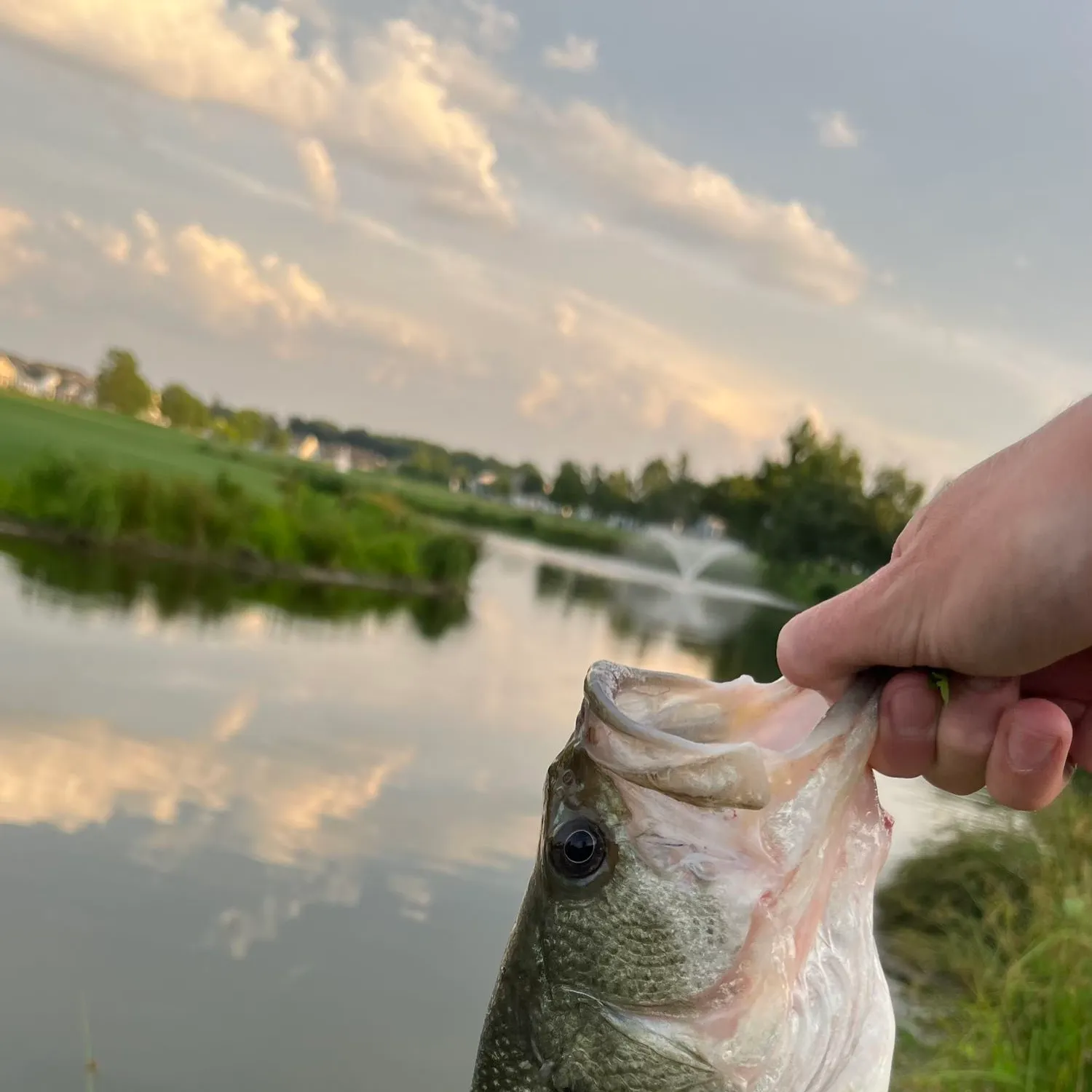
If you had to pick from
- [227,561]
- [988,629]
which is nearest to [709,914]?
[988,629]

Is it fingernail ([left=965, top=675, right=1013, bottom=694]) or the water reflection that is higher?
fingernail ([left=965, top=675, right=1013, bottom=694])

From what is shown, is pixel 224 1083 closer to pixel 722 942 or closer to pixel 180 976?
pixel 180 976

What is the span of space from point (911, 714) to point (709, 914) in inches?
17.7

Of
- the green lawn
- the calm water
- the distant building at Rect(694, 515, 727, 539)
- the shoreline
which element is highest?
the distant building at Rect(694, 515, 727, 539)

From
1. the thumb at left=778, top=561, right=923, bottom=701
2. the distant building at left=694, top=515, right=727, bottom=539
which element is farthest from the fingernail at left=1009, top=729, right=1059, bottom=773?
the distant building at left=694, top=515, right=727, bottom=539

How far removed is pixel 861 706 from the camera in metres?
1.57

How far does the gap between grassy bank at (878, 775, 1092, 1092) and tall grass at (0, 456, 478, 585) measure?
19358mm

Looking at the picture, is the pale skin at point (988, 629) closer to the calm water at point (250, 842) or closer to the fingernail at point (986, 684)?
the fingernail at point (986, 684)

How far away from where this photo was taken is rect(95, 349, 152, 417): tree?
241 ft

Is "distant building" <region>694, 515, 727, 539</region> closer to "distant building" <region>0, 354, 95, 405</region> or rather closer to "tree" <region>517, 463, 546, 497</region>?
"tree" <region>517, 463, 546, 497</region>

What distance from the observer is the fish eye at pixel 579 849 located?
5.04 ft

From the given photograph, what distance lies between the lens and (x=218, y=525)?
24984 millimetres

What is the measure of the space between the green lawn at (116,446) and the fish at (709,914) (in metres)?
26.5

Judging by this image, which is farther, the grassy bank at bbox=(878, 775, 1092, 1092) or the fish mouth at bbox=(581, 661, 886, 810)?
the grassy bank at bbox=(878, 775, 1092, 1092)
